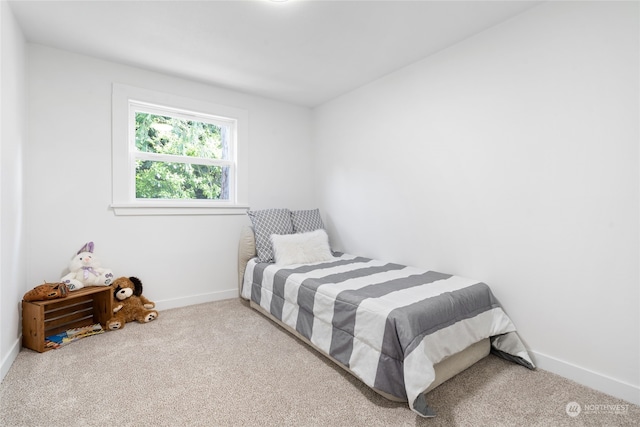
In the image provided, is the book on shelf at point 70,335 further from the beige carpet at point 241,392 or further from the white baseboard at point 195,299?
the white baseboard at point 195,299

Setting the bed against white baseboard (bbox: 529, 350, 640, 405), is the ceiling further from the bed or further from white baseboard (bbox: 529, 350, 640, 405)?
white baseboard (bbox: 529, 350, 640, 405)

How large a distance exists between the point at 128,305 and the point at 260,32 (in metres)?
2.58

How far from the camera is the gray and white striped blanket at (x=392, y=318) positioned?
1.55m

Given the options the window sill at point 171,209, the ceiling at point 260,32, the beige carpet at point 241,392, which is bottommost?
the beige carpet at point 241,392

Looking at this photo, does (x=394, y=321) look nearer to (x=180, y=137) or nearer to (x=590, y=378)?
(x=590, y=378)

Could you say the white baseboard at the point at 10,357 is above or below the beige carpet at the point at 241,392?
above

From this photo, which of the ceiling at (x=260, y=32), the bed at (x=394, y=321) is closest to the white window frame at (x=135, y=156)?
the ceiling at (x=260, y=32)

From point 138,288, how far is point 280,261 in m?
1.34

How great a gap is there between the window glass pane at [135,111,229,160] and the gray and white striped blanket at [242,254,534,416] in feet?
5.57

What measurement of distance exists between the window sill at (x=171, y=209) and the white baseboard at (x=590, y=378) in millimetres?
3006

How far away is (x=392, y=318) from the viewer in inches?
63.2

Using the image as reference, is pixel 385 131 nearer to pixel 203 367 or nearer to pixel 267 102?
pixel 267 102

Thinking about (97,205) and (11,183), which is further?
(97,205)

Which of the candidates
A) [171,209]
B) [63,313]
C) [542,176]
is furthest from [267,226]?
[542,176]
